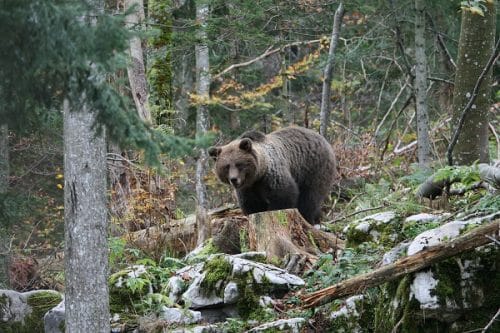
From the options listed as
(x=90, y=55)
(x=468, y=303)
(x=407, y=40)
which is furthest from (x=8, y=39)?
(x=407, y=40)

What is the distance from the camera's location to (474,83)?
10.7 m

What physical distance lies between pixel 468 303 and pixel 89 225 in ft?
15.6

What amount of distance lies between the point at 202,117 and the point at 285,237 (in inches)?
281

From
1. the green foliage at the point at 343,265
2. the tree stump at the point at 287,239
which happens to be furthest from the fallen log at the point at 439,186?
the tree stump at the point at 287,239

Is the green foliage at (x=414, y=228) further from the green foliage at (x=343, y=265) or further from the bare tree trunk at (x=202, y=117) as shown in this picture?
the bare tree trunk at (x=202, y=117)

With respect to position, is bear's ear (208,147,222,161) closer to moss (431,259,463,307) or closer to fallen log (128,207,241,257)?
fallen log (128,207,241,257)

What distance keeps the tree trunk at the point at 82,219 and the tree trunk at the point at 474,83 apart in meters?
5.08

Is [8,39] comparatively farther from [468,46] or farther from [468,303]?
[468,46]

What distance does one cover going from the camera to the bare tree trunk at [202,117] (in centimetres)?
1248

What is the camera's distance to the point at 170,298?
9508 mm

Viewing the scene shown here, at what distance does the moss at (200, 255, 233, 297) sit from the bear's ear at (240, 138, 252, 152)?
346 centimetres

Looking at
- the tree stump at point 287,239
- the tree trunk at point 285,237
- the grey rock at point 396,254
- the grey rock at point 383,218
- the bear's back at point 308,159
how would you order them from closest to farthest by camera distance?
the grey rock at point 396,254
the grey rock at point 383,218
the tree stump at point 287,239
the tree trunk at point 285,237
the bear's back at point 308,159

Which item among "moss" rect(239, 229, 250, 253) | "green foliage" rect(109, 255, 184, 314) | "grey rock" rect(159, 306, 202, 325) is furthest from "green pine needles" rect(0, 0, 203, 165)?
"moss" rect(239, 229, 250, 253)

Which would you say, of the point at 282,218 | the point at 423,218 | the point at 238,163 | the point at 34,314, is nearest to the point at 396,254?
the point at 423,218
